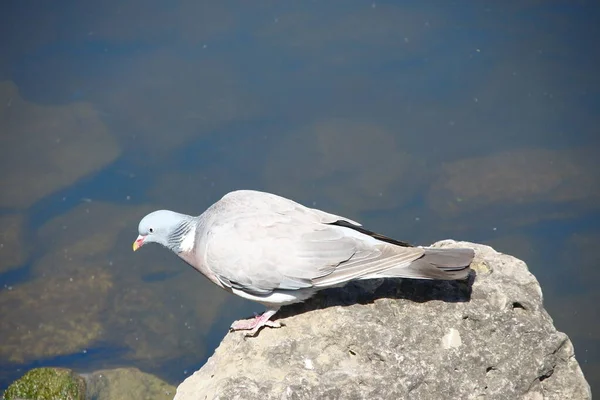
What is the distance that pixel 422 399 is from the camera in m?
4.13

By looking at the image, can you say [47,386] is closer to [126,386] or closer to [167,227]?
[126,386]

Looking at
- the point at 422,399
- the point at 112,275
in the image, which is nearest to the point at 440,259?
the point at 422,399

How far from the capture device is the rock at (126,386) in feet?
21.8

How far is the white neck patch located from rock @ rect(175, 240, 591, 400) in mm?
681

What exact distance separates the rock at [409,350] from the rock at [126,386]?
2338mm

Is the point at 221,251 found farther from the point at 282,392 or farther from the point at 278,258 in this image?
the point at 282,392

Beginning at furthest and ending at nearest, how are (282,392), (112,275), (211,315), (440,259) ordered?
(112,275)
(211,315)
(440,259)
(282,392)

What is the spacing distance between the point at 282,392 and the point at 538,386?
1.55 meters

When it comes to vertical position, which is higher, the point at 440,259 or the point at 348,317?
the point at 440,259

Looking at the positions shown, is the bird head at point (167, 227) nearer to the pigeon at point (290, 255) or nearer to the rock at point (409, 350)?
the pigeon at point (290, 255)

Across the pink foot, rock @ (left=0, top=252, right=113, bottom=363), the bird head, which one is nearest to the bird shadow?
the pink foot

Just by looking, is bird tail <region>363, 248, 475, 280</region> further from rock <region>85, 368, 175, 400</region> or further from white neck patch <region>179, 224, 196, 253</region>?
rock <region>85, 368, 175, 400</region>

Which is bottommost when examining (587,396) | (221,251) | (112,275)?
(112,275)

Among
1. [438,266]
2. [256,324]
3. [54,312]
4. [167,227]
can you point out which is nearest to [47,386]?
[54,312]
